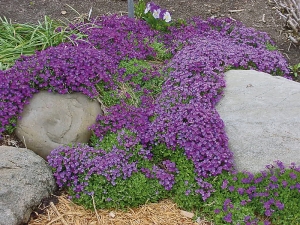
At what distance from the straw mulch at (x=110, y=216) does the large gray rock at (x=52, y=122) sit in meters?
0.63

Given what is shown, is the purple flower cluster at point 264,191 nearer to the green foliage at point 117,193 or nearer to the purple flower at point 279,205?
the purple flower at point 279,205

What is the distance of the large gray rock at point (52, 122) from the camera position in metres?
3.97

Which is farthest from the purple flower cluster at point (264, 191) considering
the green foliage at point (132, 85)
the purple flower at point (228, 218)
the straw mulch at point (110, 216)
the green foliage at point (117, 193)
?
the green foliage at point (132, 85)

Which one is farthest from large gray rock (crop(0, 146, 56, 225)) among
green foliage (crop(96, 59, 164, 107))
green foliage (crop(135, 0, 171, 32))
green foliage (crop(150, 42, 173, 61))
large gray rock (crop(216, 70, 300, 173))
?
green foliage (crop(135, 0, 171, 32))

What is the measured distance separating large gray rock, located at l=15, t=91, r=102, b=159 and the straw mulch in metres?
0.63

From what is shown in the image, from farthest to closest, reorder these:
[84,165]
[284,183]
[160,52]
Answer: [160,52], [84,165], [284,183]

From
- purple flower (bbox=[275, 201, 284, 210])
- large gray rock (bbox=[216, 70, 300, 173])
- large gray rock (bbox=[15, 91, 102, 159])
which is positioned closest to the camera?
purple flower (bbox=[275, 201, 284, 210])

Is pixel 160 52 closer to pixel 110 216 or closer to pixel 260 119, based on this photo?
pixel 260 119

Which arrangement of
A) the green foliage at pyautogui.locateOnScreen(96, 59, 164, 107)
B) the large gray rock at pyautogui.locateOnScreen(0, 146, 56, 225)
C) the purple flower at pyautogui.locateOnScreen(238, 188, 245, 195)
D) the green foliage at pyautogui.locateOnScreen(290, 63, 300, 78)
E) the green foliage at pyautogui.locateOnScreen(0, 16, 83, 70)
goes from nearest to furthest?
the large gray rock at pyautogui.locateOnScreen(0, 146, 56, 225) → the purple flower at pyautogui.locateOnScreen(238, 188, 245, 195) → the green foliage at pyautogui.locateOnScreen(96, 59, 164, 107) → the green foliage at pyautogui.locateOnScreen(0, 16, 83, 70) → the green foliage at pyautogui.locateOnScreen(290, 63, 300, 78)

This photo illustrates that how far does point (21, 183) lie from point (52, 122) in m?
0.77

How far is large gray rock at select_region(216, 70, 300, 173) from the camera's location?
3820 mm

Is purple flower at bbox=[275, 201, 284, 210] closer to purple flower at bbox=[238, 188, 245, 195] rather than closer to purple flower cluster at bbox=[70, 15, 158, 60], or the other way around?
purple flower at bbox=[238, 188, 245, 195]

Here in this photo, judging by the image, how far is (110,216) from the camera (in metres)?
3.54

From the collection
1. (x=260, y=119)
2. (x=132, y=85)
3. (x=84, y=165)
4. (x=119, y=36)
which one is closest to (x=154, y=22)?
(x=119, y=36)
